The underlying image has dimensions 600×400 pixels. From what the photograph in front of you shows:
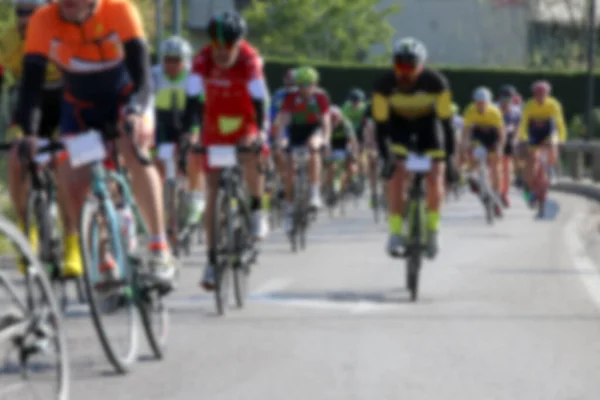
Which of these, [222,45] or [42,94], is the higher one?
[222,45]

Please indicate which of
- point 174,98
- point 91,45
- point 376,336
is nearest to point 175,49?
point 174,98

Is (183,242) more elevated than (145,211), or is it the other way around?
(145,211)

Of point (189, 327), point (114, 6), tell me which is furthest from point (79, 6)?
point (189, 327)

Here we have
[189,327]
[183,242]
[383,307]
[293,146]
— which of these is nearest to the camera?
[189,327]

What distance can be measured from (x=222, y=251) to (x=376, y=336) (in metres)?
1.62

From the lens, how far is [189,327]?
33.3ft

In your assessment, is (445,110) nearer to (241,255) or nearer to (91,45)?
(241,255)

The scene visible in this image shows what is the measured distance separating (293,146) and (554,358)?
9.24 m

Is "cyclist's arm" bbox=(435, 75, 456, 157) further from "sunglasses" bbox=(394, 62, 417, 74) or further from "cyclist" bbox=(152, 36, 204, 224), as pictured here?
"cyclist" bbox=(152, 36, 204, 224)

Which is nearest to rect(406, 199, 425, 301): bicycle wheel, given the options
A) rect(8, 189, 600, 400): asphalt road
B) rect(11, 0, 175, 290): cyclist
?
rect(8, 189, 600, 400): asphalt road

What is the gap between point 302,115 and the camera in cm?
1878

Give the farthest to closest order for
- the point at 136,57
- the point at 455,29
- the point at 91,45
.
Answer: the point at 455,29
the point at 91,45
the point at 136,57

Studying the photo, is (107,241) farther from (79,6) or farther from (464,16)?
(464,16)

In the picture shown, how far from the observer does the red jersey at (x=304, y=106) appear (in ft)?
61.0
